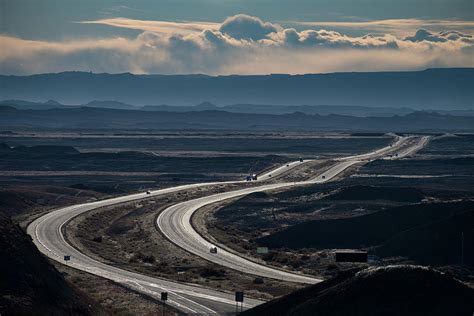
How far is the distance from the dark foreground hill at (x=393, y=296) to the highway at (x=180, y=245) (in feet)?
36.2

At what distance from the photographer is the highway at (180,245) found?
56.8 m

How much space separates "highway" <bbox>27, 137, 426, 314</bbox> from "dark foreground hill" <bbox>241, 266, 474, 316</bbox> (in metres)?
11.0

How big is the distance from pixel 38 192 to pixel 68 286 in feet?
267

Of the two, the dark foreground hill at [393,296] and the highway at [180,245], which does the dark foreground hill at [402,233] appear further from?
the dark foreground hill at [393,296]

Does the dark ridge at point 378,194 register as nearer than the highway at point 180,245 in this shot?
No

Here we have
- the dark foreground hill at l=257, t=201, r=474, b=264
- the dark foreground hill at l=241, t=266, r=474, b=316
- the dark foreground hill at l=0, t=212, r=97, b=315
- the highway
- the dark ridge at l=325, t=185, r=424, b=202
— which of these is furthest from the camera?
the dark ridge at l=325, t=185, r=424, b=202

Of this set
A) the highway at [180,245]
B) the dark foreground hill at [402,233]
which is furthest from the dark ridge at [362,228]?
the highway at [180,245]

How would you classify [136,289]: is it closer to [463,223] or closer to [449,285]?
[449,285]

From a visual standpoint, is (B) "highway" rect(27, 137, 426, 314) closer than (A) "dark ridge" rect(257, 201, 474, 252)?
Yes

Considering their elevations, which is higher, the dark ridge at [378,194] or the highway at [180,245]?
the dark ridge at [378,194]

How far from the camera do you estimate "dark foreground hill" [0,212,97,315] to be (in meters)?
43.8

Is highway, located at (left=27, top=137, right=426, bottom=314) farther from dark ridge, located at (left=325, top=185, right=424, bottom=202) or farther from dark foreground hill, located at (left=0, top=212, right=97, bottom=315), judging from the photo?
dark ridge, located at (left=325, top=185, right=424, bottom=202)

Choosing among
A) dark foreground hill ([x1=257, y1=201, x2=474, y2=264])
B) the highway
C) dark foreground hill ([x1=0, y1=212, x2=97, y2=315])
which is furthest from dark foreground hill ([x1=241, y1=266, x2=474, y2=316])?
dark foreground hill ([x1=257, y1=201, x2=474, y2=264])

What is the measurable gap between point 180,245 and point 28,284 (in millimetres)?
37746
